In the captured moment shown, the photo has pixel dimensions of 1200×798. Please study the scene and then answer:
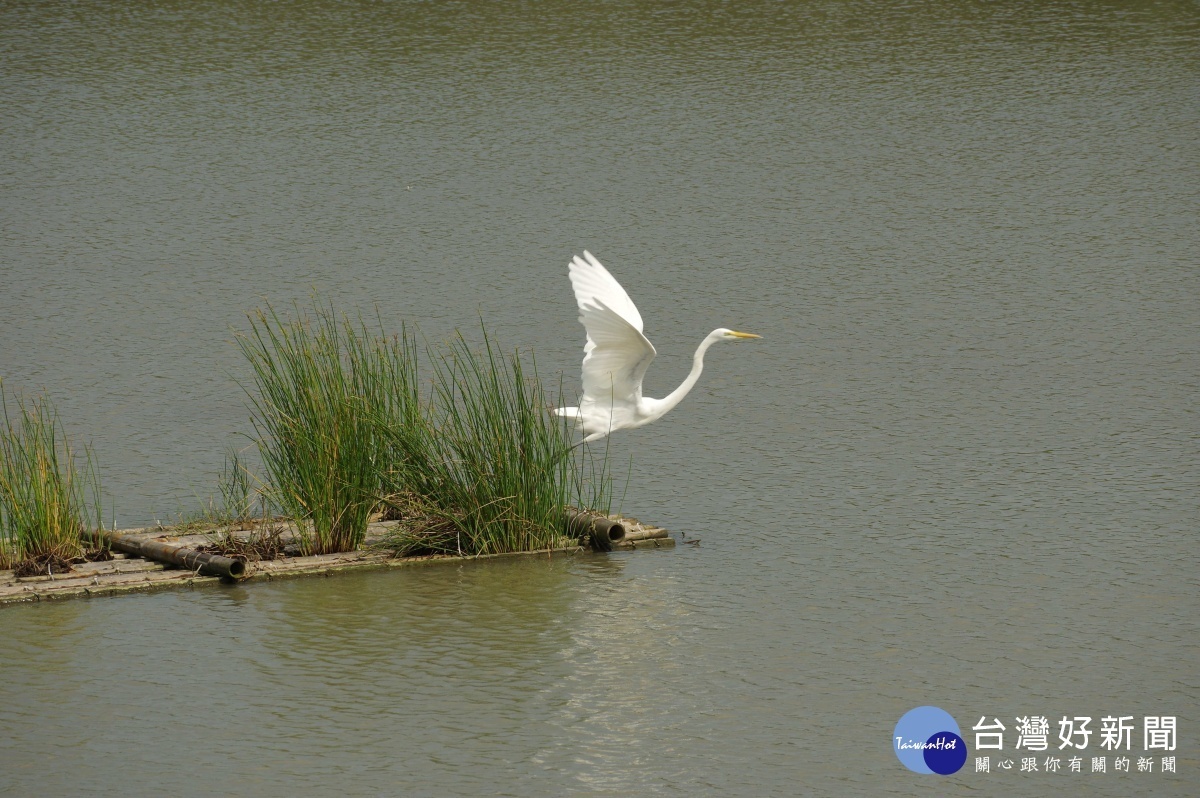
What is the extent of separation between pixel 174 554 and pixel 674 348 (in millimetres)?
3389

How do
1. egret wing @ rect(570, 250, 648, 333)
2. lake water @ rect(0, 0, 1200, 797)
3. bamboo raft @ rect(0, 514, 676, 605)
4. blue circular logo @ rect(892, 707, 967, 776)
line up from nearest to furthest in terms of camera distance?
1. blue circular logo @ rect(892, 707, 967, 776)
2. lake water @ rect(0, 0, 1200, 797)
3. bamboo raft @ rect(0, 514, 676, 605)
4. egret wing @ rect(570, 250, 648, 333)

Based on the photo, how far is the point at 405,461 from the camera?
578 centimetres

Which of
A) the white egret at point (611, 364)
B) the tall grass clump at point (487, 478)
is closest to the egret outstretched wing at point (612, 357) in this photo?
the white egret at point (611, 364)

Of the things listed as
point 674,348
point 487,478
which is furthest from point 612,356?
point 674,348

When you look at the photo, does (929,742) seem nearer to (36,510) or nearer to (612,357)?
(612,357)

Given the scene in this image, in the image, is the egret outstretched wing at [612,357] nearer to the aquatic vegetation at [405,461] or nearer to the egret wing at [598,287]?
the egret wing at [598,287]

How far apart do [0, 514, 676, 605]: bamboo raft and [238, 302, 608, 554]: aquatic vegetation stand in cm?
8

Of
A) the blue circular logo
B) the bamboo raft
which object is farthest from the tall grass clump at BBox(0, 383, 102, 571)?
the blue circular logo

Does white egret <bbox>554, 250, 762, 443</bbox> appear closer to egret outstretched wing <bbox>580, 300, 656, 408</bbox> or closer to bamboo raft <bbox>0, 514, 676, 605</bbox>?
egret outstretched wing <bbox>580, 300, 656, 408</bbox>

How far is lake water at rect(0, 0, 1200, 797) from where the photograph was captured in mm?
4359

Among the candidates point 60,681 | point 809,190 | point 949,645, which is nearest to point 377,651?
point 60,681

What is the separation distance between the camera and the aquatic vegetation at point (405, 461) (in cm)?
566

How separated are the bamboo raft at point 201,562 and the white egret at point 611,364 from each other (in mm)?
363

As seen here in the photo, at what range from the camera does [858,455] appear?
269 inches
